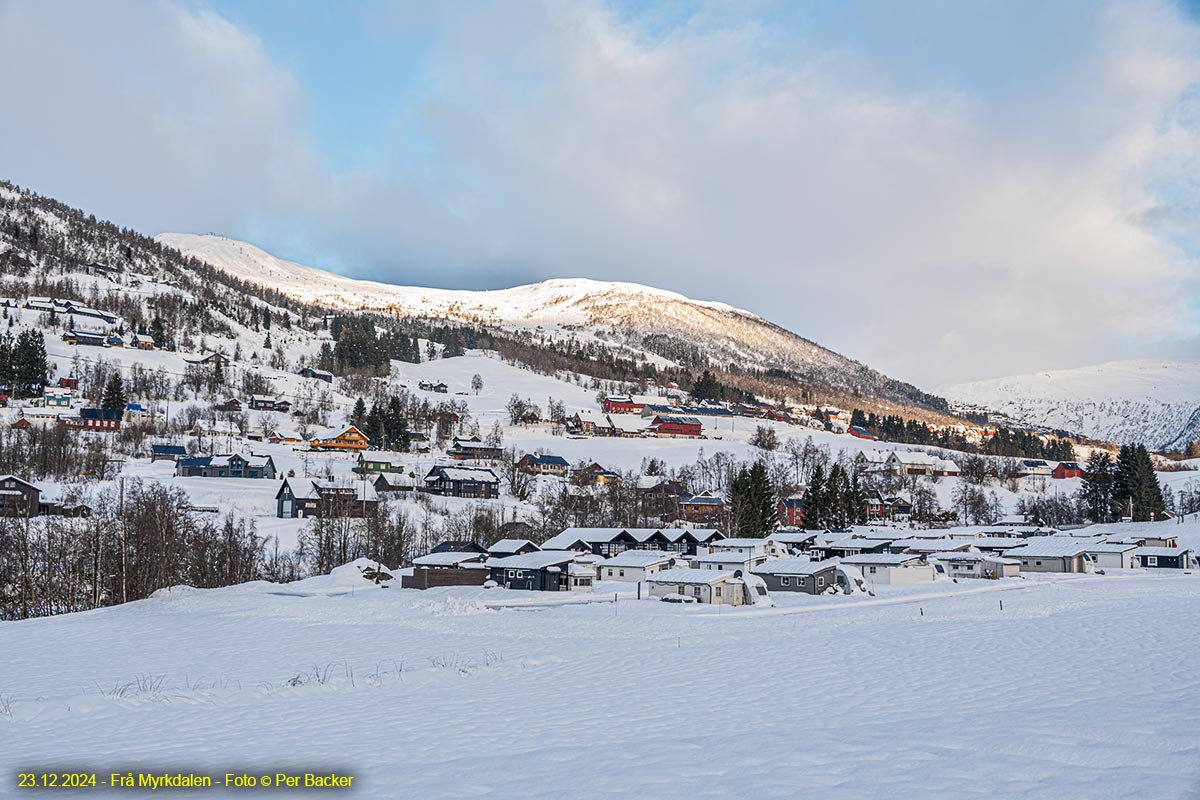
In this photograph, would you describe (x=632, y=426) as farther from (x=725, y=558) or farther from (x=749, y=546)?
(x=725, y=558)

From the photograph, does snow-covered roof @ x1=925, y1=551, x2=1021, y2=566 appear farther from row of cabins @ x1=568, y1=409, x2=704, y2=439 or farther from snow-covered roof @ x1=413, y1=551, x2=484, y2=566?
row of cabins @ x1=568, y1=409, x2=704, y2=439

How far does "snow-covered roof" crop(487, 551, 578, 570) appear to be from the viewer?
5244cm

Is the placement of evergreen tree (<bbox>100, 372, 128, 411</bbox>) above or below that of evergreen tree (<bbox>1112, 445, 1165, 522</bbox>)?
above

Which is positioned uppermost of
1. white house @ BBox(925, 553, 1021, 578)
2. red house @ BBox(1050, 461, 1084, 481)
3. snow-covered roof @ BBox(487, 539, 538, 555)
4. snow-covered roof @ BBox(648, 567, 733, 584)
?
red house @ BBox(1050, 461, 1084, 481)

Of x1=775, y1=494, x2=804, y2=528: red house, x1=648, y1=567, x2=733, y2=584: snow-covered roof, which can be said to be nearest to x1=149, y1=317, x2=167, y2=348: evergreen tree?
x1=775, y1=494, x2=804, y2=528: red house

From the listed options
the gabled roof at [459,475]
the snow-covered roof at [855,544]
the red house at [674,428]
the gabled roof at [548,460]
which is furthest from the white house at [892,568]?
the red house at [674,428]

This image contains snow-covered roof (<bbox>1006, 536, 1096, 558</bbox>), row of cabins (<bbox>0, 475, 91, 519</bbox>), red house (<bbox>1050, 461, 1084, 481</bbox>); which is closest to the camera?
row of cabins (<bbox>0, 475, 91, 519</bbox>)

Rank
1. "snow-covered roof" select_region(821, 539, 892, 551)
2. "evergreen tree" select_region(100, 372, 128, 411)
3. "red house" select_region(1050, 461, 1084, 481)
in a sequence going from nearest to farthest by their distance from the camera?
1. "snow-covered roof" select_region(821, 539, 892, 551)
2. "evergreen tree" select_region(100, 372, 128, 411)
3. "red house" select_region(1050, 461, 1084, 481)

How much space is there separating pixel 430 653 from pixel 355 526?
1924 inches

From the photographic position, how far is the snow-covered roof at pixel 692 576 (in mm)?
44900

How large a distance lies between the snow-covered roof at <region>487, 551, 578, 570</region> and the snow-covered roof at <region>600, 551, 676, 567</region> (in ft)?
10.2

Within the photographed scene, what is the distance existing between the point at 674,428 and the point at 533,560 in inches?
4331

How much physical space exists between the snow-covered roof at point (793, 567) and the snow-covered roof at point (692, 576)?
7762mm

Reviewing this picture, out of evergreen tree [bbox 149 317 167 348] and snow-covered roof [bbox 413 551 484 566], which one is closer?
snow-covered roof [bbox 413 551 484 566]
